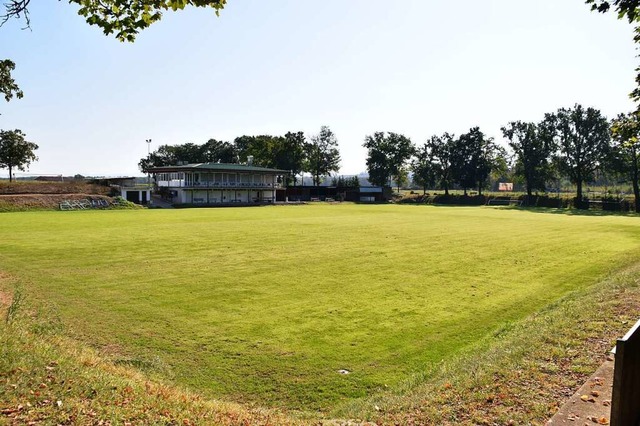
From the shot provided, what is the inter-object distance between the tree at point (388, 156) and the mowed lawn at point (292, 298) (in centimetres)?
7652

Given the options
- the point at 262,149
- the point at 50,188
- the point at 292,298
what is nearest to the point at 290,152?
the point at 262,149

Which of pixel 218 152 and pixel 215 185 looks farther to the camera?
pixel 218 152

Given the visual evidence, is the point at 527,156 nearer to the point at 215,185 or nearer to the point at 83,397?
the point at 215,185

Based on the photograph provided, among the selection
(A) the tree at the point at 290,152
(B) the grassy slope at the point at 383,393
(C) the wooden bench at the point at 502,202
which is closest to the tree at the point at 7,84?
(B) the grassy slope at the point at 383,393

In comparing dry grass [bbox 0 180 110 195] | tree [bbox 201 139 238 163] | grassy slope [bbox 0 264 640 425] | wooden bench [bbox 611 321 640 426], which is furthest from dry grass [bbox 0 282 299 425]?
tree [bbox 201 139 238 163]

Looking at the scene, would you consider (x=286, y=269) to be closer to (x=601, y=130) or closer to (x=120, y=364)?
(x=120, y=364)

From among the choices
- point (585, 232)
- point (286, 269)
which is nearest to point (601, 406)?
point (286, 269)

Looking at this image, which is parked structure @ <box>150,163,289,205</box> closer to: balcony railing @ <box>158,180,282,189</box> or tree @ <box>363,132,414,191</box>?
balcony railing @ <box>158,180,282,189</box>

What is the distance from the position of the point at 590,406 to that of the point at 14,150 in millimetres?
81528

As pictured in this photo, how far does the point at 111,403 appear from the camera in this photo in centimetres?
487

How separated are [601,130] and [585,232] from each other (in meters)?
53.5

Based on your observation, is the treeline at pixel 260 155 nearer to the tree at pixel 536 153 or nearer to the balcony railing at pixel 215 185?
the balcony railing at pixel 215 185

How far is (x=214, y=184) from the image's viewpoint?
72.9 meters

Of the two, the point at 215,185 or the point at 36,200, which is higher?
the point at 215,185
